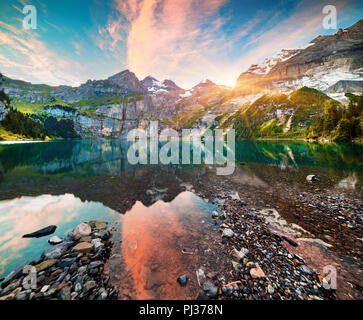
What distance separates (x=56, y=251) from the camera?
8.32 m

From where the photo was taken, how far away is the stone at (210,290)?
5832 mm

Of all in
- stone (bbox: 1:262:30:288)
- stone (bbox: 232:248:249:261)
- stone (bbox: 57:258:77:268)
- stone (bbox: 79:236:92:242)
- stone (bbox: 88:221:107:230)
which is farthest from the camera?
stone (bbox: 88:221:107:230)

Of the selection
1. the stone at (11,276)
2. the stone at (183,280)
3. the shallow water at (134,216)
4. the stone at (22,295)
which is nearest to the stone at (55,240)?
the shallow water at (134,216)

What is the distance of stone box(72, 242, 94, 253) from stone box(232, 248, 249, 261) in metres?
8.64

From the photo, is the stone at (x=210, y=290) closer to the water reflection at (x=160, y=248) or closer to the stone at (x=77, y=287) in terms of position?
the water reflection at (x=160, y=248)

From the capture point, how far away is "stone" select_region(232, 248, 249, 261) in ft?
25.4

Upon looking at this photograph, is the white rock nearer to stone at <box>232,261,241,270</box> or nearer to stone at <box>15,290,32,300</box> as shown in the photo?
stone at <box>15,290,32,300</box>

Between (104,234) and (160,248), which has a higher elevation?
(104,234)

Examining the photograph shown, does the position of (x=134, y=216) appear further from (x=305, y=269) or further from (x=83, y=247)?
(x=305, y=269)

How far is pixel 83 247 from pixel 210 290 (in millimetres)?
7754

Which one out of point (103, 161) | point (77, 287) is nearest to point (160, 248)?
point (77, 287)

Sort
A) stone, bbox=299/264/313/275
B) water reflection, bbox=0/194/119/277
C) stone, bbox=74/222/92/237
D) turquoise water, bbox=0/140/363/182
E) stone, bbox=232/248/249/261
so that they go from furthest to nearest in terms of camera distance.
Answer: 1. turquoise water, bbox=0/140/363/182
2. stone, bbox=74/222/92/237
3. water reflection, bbox=0/194/119/277
4. stone, bbox=232/248/249/261
5. stone, bbox=299/264/313/275

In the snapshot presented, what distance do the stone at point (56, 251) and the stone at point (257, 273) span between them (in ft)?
34.5

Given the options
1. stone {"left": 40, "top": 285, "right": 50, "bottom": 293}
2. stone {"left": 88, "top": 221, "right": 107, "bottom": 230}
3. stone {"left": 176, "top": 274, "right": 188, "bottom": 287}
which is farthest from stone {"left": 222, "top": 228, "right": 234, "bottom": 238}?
stone {"left": 40, "top": 285, "right": 50, "bottom": 293}
